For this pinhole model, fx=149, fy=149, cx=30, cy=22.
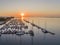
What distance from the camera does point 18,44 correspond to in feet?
45.0

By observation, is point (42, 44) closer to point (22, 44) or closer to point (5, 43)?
point (22, 44)

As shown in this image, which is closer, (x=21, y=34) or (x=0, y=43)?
(x=0, y=43)

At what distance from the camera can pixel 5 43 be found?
46.6ft

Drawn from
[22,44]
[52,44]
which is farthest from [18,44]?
[52,44]

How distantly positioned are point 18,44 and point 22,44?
1.38ft

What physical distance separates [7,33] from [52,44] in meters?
7.41

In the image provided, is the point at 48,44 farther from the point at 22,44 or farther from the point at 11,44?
the point at 11,44

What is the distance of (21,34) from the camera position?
18.9 meters

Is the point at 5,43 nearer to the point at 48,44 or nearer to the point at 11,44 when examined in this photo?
the point at 11,44

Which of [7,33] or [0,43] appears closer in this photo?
[0,43]

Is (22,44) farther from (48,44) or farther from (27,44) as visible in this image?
(48,44)

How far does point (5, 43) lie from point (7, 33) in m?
5.38

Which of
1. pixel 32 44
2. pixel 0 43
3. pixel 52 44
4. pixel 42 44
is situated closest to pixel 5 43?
pixel 0 43

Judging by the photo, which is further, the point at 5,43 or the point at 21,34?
the point at 21,34
